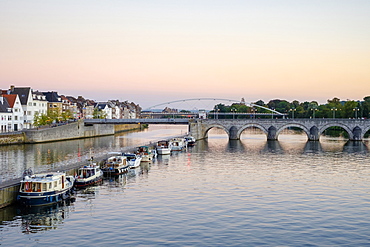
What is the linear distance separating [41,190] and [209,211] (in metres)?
15.1

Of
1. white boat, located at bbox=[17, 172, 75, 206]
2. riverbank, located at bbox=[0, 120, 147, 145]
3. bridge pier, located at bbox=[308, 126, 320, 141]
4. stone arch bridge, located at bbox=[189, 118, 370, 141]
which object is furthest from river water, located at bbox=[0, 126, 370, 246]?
stone arch bridge, located at bbox=[189, 118, 370, 141]

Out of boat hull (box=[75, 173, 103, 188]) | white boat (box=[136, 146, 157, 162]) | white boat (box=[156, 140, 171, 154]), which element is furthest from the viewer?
white boat (box=[156, 140, 171, 154])

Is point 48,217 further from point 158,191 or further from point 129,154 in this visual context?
point 129,154

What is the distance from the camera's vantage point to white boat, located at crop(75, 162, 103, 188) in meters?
45.8

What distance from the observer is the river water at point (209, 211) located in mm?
29297

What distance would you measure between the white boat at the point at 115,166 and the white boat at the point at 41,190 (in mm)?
14452

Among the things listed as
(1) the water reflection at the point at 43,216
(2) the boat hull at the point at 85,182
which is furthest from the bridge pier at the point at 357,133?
(1) the water reflection at the point at 43,216

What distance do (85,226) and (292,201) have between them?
19783mm

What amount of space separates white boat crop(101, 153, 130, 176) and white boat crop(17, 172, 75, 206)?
14.5 metres

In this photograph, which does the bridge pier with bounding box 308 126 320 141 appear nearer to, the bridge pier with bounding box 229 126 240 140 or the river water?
the bridge pier with bounding box 229 126 240 140

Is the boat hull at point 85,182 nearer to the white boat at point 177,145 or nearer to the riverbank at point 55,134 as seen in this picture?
the white boat at point 177,145

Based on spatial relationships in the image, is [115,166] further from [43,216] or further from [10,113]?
[10,113]

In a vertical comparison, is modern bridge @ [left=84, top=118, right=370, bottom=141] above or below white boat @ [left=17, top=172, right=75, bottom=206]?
above

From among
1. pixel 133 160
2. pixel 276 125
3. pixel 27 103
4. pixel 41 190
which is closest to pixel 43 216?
pixel 41 190
